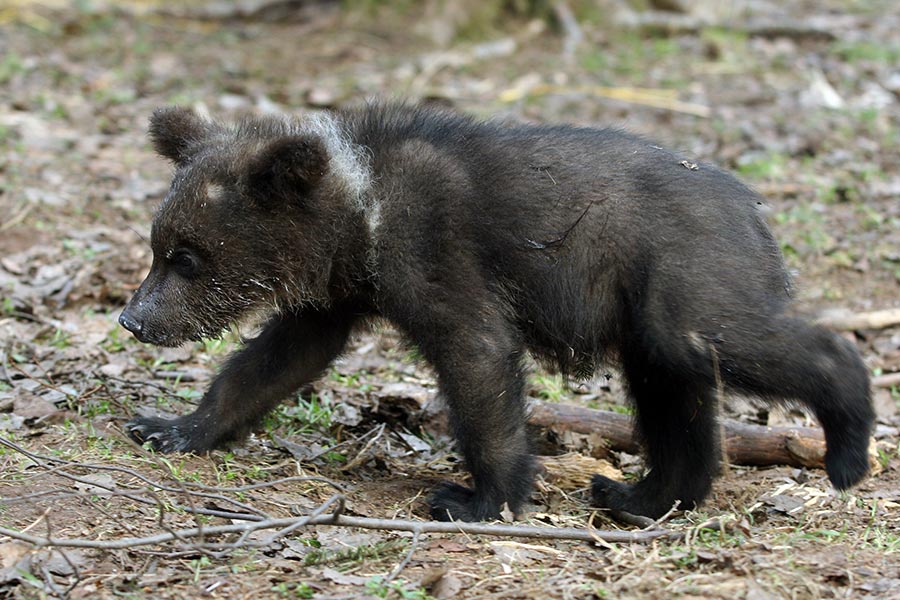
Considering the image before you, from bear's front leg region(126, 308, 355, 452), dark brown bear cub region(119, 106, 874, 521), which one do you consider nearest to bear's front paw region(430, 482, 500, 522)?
dark brown bear cub region(119, 106, 874, 521)

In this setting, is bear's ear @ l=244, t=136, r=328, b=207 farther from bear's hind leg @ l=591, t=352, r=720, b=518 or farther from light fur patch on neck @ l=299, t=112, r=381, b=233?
bear's hind leg @ l=591, t=352, r=720, b=518

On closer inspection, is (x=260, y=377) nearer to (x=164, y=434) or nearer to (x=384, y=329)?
(x=164, y=434)

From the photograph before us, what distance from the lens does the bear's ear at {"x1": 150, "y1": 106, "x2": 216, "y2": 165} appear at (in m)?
6.26

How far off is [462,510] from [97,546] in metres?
2.00

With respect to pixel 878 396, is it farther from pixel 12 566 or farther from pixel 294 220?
pixel 12 566

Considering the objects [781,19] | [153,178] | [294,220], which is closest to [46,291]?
[153,178]

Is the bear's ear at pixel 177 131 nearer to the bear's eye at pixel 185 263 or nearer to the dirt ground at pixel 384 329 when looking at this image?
the bear's eye at pixel 185 263

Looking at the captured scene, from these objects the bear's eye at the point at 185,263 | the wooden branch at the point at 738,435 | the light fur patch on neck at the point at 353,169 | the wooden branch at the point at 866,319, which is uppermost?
the light fur patch on neck at the point at 353,169

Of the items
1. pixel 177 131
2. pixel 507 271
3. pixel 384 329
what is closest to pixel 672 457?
pixel 507 271

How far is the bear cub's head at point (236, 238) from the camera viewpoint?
18.9ft

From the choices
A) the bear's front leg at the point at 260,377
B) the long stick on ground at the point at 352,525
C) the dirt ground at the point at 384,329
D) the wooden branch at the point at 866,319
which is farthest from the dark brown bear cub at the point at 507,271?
the wooden branch at the point at 866,319

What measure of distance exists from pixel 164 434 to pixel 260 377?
2.07 feet

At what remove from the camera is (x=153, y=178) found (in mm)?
10508

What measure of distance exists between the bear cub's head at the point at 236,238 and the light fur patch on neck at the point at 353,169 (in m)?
0.05
